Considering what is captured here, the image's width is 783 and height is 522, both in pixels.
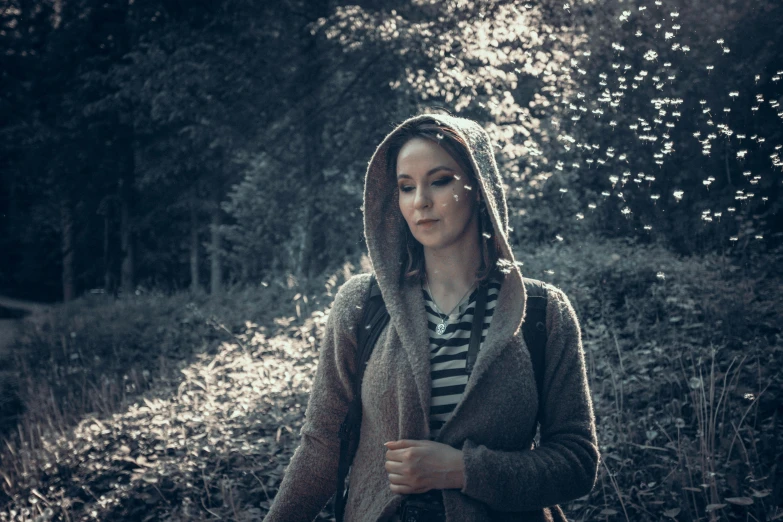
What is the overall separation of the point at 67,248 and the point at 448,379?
66.2 ft

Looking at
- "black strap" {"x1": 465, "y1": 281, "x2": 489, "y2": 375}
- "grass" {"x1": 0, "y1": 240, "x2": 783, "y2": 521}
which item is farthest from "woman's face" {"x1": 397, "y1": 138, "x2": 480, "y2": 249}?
"grass" {"x1": 0, "y1": 240, "x2": 783, "y2": 521}

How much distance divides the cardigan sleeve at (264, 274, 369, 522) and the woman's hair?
25 centimetres

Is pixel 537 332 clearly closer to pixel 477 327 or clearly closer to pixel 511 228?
pixel 477 327

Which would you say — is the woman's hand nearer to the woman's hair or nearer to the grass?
the woman's hair

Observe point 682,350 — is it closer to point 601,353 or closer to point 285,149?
point 601,353

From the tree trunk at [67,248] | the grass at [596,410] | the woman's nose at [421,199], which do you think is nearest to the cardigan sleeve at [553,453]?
the woman's nose at [421,199]

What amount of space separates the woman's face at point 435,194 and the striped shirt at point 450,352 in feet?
0.70

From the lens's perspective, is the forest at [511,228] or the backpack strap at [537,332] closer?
the backpack strap at [537,332]

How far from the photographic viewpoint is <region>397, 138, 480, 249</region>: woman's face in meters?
2.02

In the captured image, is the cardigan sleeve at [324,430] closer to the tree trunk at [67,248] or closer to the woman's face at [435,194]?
the woman's face at [435,194]

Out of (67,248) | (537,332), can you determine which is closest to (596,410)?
(537,332)

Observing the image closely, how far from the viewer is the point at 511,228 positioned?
282 centimetres

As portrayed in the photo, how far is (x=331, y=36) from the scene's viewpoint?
28.5 ft

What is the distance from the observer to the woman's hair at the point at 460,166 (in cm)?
202
